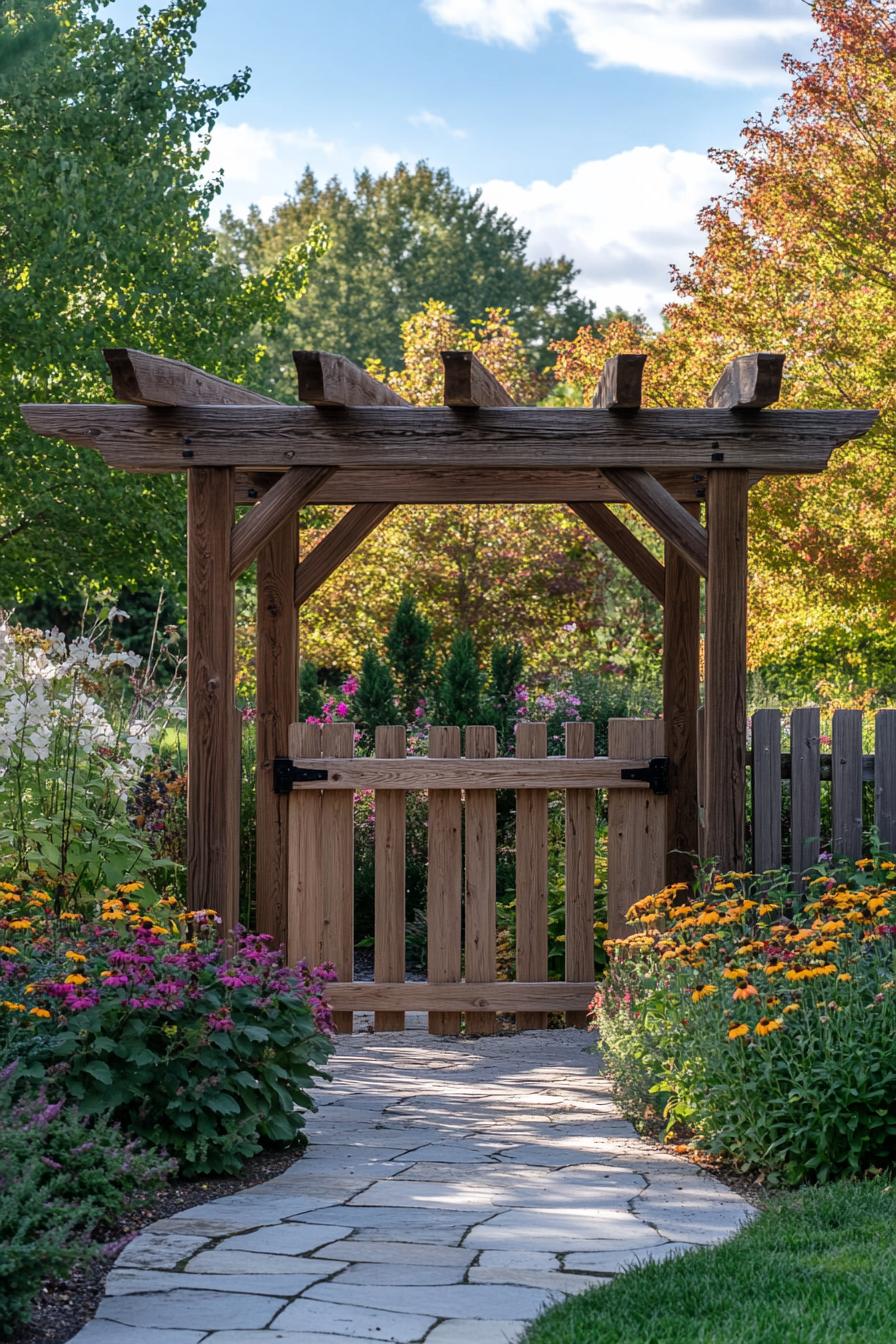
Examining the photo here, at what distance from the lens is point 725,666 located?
574 centimetres

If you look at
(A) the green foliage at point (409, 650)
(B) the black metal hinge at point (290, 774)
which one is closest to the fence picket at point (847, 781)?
(B) the black metal hinge at point (290, 774)

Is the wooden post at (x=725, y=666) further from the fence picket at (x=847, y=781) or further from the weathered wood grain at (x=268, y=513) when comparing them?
the weathered wood grain at (x=268, y=513)

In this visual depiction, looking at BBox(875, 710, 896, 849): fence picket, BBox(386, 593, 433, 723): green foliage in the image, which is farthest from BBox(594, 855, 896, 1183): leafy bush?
BBox(386, 593, 433, 723): green foliage

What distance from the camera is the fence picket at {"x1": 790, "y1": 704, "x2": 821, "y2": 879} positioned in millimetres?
6102

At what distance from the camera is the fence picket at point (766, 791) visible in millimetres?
6047

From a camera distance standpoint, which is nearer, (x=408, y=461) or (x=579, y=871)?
(x=408, y=461)

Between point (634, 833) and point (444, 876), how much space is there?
0.86 m

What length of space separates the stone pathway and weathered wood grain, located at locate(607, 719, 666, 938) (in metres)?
1.43

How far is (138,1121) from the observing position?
12.9 feet

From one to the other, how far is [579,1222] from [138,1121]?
1.25 metres

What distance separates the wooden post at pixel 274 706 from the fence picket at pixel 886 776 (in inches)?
103

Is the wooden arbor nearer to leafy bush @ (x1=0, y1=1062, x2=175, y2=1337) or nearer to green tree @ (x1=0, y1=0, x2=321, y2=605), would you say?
leafy bush @ (x1=0, y1=1062, x2=175, y2=1337)

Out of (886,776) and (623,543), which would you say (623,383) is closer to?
(623,543)

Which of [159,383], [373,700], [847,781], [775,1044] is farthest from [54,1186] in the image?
[373,700]
